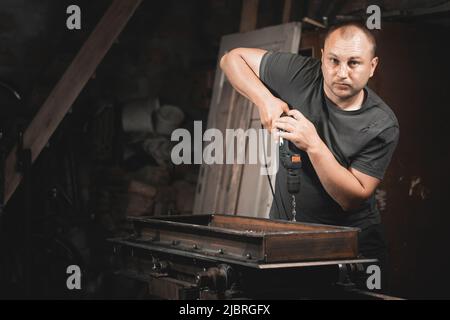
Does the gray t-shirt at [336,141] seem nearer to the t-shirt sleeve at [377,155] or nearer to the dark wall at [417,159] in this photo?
the t-shirt sleeve at [377,155]

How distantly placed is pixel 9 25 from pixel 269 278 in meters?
4.03

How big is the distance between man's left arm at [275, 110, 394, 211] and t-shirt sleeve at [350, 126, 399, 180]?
0.03 m

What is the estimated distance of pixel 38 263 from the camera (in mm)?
6039

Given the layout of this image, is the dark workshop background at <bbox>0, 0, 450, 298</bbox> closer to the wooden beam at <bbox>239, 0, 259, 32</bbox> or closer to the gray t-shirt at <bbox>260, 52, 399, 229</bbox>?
the wooden beam at <bbox>239, 0, 259, 32</bbox>

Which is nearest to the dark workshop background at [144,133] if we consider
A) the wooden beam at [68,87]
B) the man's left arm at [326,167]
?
the wooden beam at [68,87]

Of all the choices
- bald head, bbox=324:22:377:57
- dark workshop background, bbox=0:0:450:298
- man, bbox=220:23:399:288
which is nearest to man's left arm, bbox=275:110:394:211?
man, bbox=220:23:399:288

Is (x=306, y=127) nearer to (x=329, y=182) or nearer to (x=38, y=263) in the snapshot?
(x=329, y=182)

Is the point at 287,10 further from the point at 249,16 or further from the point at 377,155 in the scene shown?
the point at 377,155

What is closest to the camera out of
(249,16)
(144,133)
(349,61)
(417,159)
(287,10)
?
(349,61)

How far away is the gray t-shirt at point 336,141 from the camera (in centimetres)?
334

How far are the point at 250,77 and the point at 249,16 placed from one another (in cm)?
265

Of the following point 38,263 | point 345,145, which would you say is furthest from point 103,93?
point 345,145

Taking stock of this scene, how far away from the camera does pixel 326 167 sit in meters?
3.12

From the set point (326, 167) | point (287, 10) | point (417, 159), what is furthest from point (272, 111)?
point (287, 10)
